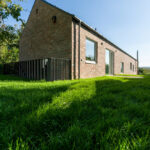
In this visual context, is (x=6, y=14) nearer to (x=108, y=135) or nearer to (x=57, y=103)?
(x=57, y=103)

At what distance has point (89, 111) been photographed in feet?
4.74

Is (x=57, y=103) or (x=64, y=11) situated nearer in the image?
(x=57, y=103)

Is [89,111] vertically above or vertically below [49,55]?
below

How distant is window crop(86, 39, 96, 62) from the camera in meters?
7.64

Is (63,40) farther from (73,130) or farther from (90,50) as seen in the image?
(73,130)

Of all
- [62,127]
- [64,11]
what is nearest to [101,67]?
[64,11]

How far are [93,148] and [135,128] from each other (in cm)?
56

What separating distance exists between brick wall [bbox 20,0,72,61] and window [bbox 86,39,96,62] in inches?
73.8

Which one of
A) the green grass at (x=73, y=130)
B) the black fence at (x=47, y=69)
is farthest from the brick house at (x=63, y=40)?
the green grass at (x=73, y=130)

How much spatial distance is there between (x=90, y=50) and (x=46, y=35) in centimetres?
361

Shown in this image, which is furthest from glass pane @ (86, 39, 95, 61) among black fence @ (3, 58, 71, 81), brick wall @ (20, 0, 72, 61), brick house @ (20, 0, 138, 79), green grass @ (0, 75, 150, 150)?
Result: green grass @ (0, 75, 150, 150)

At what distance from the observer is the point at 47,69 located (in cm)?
527

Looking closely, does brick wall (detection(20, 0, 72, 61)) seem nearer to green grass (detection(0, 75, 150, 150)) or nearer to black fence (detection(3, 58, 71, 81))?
black fence (detection(3, 58, 71, 81))

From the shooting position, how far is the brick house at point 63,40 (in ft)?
20.8
